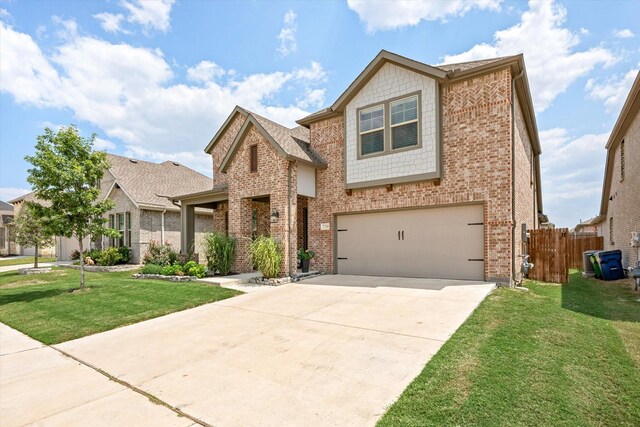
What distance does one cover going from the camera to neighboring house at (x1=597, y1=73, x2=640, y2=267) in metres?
10.8

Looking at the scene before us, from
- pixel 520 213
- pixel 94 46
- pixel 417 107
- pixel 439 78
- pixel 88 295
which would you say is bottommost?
pixel 88 295

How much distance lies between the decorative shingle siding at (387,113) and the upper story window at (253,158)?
3415 millimetres

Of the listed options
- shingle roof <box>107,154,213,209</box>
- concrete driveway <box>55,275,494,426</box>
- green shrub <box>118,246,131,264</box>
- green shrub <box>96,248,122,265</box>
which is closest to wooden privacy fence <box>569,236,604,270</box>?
concrete driveway <box>55,275,494,426</box>

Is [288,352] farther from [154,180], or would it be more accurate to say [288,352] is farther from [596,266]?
[154,180]

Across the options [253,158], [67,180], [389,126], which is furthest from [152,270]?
[389,126]

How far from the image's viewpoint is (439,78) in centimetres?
939

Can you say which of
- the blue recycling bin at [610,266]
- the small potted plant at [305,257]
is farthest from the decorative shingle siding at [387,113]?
the blue recycling bin at [610,266]

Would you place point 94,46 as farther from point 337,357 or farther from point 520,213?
point 520,213

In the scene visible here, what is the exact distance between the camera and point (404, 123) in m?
10.1

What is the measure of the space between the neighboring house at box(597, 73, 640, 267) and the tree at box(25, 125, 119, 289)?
54.7ft

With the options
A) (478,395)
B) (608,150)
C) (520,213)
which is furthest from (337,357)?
(608,150)

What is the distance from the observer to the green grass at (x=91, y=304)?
6.62 m

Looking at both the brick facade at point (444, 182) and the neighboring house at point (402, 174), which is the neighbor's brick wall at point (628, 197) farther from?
the brick facade at point (444, 182)

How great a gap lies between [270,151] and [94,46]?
6.29m
